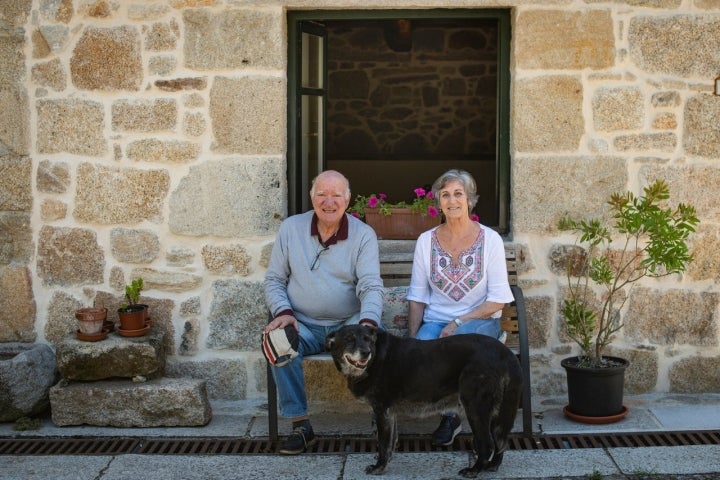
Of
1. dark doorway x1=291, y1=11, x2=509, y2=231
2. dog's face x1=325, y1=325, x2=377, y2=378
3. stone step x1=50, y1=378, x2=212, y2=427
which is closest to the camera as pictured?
dog's face x1=325, y1=325, x2=377, y2=378

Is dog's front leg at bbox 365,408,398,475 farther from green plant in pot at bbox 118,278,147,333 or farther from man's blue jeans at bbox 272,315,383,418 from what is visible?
green plant in pot at bbox 118,278,147,333

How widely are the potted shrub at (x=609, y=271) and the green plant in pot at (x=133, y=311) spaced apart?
7.39ft

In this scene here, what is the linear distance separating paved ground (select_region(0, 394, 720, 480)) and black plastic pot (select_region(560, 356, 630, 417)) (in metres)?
0.08

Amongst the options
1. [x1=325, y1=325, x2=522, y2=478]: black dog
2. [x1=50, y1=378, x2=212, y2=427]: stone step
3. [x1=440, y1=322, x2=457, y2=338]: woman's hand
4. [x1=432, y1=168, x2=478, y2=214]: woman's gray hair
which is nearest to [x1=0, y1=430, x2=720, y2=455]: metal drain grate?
[x1=50, y1=378, x2=212, y2=427]: stone step

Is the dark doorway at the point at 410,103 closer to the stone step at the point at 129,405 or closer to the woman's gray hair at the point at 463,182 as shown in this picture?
the woman's gray hair at the point at 463,182

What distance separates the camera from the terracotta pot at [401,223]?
188 inches

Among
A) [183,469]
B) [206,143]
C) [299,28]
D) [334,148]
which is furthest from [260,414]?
[334,148]

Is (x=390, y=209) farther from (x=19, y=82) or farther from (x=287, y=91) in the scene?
(x=19, y=82)

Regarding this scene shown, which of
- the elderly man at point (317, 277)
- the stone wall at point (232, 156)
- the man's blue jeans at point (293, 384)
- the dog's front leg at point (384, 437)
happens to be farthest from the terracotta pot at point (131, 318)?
the dog's front leg at point (384, 437)

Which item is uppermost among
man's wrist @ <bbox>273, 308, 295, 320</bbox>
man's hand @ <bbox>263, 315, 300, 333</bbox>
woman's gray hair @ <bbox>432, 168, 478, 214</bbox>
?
woman's gray hair @ <bbox>432, 168, 478, 214</bbox>

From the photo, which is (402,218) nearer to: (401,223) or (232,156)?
(401,223)

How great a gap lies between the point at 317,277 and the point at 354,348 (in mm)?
765

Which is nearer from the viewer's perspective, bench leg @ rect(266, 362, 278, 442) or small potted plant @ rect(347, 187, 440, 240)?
bench leg @ rect(266, 362, 278, 442)

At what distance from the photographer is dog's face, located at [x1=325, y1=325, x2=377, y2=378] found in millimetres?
3449
